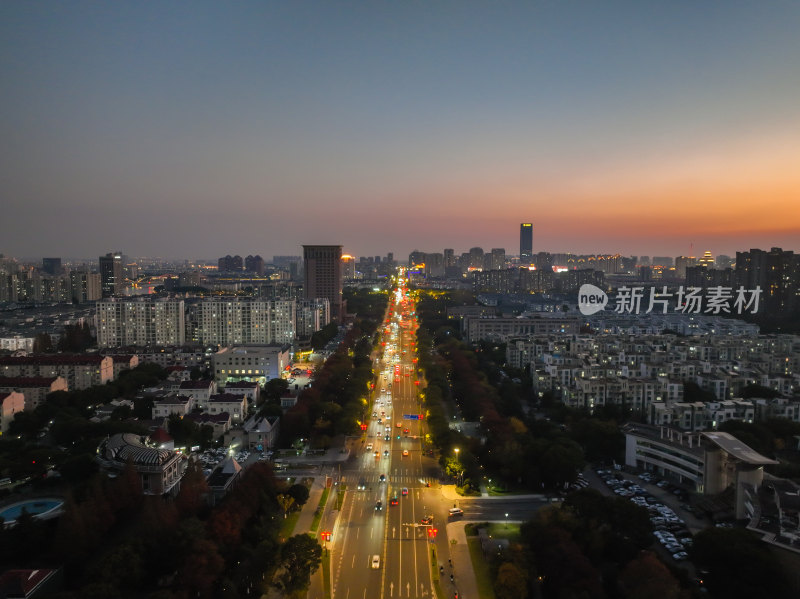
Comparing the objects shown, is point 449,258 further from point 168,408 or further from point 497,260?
point 168,408

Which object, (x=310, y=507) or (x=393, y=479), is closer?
(x=310, y=507)

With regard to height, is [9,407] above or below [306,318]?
below

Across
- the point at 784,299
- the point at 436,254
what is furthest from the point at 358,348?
the point at 436,254

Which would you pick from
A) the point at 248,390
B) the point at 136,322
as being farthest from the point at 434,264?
the point at 248,390

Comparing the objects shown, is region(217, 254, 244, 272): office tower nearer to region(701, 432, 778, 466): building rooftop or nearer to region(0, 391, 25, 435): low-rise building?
region(0, 391, 25, 435): low-rise building

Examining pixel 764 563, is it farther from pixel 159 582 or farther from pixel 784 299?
pixel 784 299
